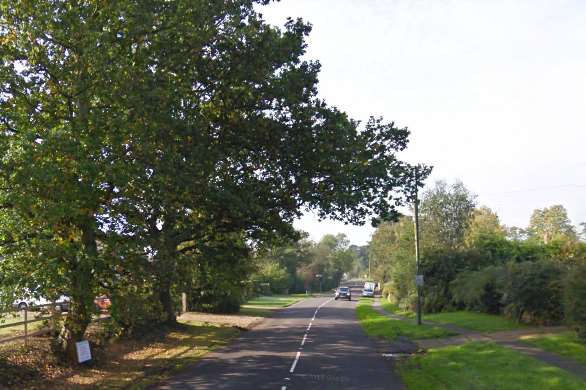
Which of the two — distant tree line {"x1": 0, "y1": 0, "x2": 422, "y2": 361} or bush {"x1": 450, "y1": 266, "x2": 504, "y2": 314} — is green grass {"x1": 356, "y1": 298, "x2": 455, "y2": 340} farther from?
distant tree line {"x1": 0, "y1": 0, "x2": 422, "y2": 361}

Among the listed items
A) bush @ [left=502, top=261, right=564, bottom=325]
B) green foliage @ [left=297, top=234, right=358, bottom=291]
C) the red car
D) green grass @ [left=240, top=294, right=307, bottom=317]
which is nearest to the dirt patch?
green grass @ [left=240, top=294, right=307, bottom=317]

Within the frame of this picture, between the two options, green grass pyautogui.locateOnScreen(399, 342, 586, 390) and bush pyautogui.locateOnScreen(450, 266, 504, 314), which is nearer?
green grass pyautogui.locateOnScreen(399, 342, 586, 390)

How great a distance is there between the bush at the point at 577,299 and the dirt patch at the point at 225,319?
18022 millimetres

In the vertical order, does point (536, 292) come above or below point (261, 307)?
above

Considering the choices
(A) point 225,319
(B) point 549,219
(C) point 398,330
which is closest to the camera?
(C) point 398,330

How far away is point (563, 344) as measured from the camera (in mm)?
21531

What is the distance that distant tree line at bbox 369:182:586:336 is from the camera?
90.1ft

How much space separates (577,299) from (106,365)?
15.8 meters

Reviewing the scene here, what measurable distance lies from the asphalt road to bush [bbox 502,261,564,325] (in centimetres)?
775

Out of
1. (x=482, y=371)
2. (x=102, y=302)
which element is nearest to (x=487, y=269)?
(x=482, y=371)

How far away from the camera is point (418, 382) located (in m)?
16.1

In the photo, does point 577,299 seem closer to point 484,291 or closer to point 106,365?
point 484,291

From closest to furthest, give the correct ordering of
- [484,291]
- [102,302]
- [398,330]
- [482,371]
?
[482,371] → [102,302] → [398,330] → [484,291]

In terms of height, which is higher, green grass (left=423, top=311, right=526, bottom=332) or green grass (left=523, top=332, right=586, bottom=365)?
green grass (left=523, top=332, right=586, bottom=365)
